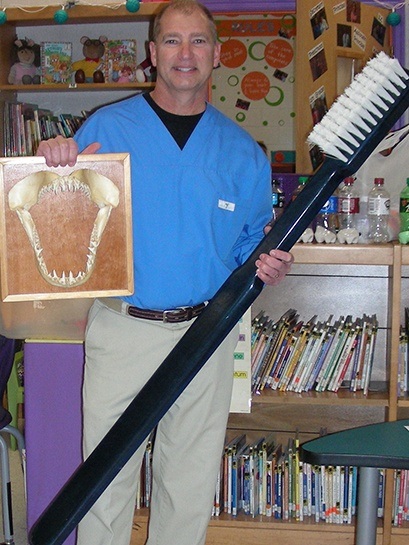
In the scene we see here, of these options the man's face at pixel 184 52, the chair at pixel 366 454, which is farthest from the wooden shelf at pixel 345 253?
the man's face at pixel 184 52

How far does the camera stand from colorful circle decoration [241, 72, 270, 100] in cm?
618

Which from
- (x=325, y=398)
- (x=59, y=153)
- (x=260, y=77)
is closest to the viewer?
(x=59, y=153)

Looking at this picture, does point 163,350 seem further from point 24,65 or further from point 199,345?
point 24,65

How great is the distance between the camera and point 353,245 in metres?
2.25

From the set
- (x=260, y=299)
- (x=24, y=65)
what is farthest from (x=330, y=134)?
(x=24, y=65)

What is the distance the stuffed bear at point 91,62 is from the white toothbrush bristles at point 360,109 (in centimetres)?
250

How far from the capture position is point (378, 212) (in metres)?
2.26

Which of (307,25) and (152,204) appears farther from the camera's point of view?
(307,25)

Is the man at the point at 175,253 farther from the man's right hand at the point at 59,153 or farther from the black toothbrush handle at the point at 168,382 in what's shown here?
the black toothbrush handle at the point at 168,382

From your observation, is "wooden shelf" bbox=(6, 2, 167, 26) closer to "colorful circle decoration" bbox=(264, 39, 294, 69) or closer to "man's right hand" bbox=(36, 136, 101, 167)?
"man's right hand" bbox=(36, 136, 101, 167)

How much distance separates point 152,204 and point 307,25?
2296mm

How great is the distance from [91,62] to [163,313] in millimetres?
2356

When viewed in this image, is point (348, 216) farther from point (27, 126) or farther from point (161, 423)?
point (27, 126)

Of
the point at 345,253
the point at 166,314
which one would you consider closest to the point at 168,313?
the point at 166,314
